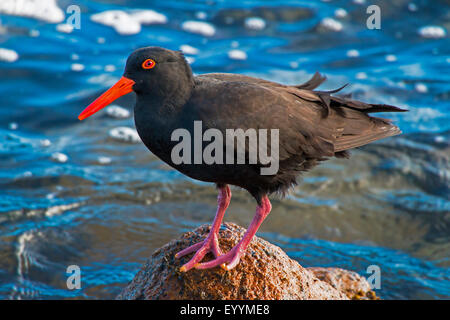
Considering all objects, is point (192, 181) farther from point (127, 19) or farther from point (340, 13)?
point (340, 13)

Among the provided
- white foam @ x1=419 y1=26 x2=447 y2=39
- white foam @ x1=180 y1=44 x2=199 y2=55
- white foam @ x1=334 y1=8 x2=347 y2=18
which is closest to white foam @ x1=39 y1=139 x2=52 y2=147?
white foam @ x1=180 y1=44 x2=199 y2=55

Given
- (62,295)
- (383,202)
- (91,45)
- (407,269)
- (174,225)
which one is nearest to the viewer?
(62,295)

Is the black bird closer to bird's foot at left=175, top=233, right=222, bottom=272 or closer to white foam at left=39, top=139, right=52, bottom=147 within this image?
bird's foot at left=175, top=233, right=222, bottom=272

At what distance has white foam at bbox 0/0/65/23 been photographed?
42.0 feet

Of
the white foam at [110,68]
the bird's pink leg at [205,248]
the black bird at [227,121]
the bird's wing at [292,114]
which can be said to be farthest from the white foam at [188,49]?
the bird's pink leg at [205,248]

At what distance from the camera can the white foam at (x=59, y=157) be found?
8.50 m

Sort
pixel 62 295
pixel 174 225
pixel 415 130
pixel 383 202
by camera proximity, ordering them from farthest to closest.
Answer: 1. pixel 415 130
2. pixel 383 202
3. pixel 174 225
4. pixel 62 295

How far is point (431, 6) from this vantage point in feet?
44.6

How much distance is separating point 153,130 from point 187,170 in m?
0.42

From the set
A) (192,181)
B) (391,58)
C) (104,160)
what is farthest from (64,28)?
(391,58)

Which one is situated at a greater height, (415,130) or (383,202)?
(415,130)

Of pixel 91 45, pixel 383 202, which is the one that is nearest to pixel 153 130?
pixel 383 202

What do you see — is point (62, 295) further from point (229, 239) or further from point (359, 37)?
point (359, 37)

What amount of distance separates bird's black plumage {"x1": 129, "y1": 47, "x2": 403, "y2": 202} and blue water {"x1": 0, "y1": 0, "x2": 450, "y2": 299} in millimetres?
2511
